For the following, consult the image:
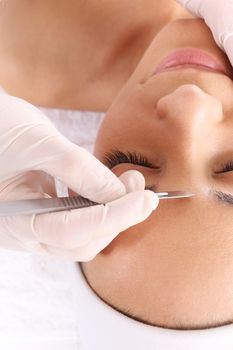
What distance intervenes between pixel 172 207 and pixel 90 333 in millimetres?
316

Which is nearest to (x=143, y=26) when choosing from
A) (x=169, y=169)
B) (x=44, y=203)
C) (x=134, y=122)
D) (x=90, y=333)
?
(x=134, y=122)

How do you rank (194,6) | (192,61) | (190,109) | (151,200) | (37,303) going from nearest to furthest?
1. (151,200)
2. (190,109)
3. (192,61)
4. (194,6)
5. (37,303)

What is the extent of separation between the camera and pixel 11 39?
1.33m

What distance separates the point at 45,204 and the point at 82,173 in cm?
8

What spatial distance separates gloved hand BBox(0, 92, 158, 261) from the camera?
2.78ft

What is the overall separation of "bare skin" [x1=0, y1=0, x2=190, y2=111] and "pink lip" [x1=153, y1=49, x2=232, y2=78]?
34cm

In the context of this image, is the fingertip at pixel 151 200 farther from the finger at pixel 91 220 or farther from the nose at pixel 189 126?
the nose at pixel 189 126

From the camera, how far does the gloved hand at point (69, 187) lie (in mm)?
848

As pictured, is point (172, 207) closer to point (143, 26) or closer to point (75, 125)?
point (143, 26)

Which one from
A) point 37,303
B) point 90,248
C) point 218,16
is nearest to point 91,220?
point 90,248

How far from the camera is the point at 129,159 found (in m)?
1.01

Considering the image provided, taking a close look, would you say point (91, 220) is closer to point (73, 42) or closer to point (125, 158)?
point (125, 158)

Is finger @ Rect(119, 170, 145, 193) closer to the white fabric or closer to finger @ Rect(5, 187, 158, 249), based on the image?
finger @ Rect(5, 187, 158, 249)

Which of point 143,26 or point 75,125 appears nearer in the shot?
point 143,26
